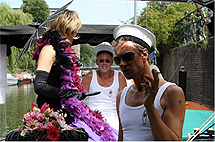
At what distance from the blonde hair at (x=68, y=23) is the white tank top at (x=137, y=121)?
1564 millimetres

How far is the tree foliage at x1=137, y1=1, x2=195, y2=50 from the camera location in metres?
23.4

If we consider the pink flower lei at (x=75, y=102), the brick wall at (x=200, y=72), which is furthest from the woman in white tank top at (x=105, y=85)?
the brick wall at (x=200, y=72)

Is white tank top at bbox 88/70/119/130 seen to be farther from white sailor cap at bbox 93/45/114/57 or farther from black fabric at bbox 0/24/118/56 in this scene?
black fabric at bbox 0/24/118/56

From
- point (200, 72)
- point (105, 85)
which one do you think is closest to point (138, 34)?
point (105, 85)

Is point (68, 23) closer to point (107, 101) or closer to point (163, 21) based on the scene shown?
point (107, 101)

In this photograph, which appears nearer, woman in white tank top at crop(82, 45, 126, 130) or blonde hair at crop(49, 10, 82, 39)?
blonde hair at crop(49, 10, 82, 39)

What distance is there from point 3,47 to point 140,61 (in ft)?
20.3

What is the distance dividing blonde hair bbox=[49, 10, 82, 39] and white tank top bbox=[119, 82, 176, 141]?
5.13 ft

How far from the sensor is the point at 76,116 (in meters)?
3.28

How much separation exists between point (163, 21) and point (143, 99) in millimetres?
23009

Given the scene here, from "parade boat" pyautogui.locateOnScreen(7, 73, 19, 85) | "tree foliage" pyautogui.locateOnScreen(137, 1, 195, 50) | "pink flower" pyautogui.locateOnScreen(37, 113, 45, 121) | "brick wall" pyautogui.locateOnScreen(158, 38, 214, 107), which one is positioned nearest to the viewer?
"pink flower" pyautogui.locateOnScreen(37, 113, 45, 121)

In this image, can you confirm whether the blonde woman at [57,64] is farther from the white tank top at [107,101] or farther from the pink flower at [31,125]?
the white tank top at [107,101]

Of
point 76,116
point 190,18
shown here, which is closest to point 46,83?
point 76,116

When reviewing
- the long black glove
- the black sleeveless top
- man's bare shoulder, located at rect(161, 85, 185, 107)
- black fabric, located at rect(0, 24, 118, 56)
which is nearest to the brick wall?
black fabric, located at rect(0, 24, 118, 56)
